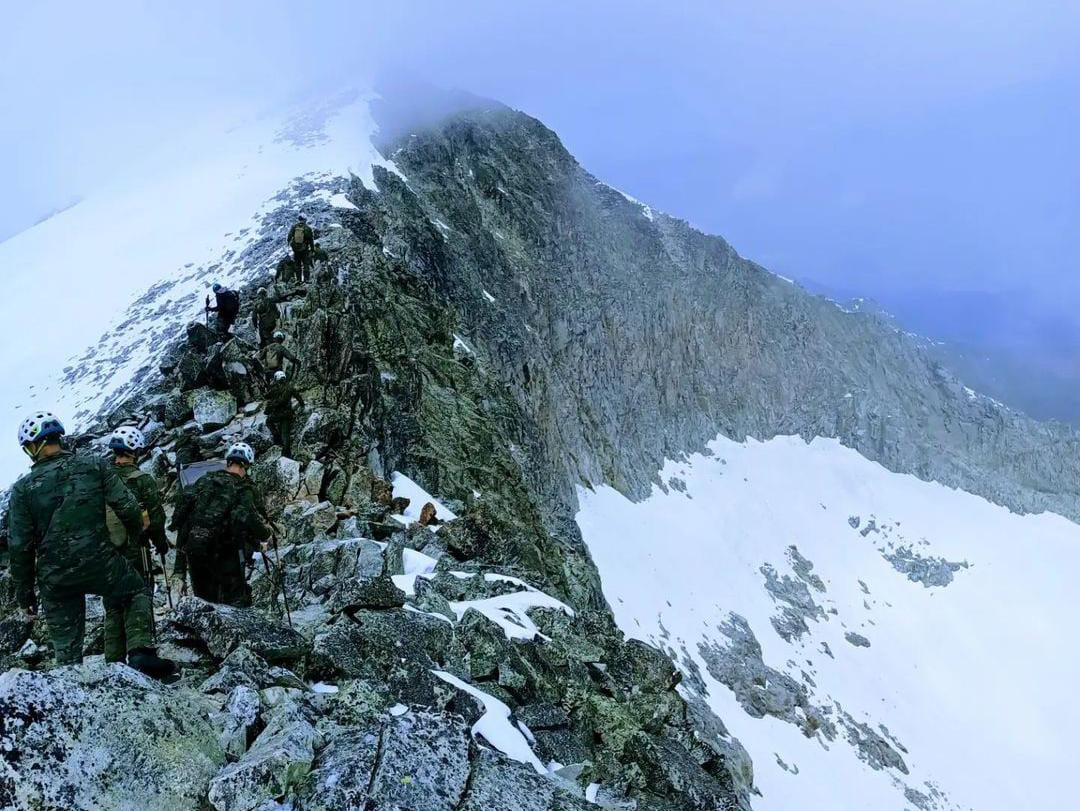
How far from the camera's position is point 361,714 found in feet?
24.2

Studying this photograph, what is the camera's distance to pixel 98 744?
5.47 metres

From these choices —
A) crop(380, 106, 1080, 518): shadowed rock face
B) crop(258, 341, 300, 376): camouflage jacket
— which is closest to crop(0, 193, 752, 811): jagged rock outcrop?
crop(258, 341, 300, 376): camouflage jacket

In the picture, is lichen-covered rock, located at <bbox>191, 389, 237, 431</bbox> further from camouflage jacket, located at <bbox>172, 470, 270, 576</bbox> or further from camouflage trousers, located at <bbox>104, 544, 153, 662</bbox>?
camouflage trousers, located at <bbox>104, 544, 153, 662</bbox>

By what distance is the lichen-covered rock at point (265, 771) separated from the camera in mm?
5648

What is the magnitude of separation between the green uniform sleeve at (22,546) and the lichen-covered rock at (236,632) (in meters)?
1.61

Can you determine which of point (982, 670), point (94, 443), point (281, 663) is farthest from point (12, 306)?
point (982, 670)

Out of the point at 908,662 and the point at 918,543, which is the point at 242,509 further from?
the point at 918,543

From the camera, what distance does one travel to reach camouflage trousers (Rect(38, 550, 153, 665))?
7152 mm

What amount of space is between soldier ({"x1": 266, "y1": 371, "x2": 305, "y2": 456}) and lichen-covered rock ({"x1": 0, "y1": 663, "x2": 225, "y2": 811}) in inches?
522

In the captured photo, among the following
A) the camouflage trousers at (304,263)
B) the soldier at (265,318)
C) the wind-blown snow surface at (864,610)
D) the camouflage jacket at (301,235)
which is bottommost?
→ the soldier at (265,318)

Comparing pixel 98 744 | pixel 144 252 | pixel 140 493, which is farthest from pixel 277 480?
pixel 144 252

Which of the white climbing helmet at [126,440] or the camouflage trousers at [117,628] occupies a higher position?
the white climbing helmet at [126,440]


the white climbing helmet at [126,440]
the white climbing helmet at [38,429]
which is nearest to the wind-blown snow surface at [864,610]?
the white climbing helmet at [126,440]

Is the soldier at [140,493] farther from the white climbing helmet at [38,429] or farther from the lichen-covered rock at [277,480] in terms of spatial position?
the lichen-covered rock at [277,480]
